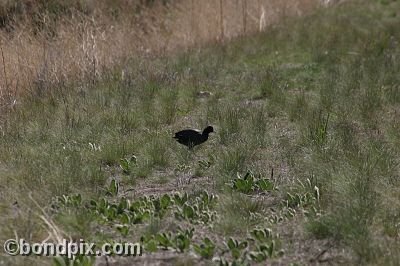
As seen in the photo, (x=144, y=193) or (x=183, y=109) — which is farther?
(x=183, y=109)

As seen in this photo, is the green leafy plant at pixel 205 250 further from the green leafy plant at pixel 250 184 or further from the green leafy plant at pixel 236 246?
the green leafy plant at pixel 250 184

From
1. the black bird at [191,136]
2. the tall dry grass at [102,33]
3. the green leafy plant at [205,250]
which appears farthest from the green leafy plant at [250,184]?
the tall dry grass at [102,33]

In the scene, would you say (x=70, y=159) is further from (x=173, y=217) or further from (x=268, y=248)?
(x=268, y=248)

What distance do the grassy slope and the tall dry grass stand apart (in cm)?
26

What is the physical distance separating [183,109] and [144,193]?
2.08m

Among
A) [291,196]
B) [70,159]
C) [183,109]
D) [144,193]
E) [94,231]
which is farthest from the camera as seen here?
[183,109]

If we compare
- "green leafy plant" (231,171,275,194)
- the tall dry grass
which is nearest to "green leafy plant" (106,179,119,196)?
"green leafy plant" (231,171,275,194)

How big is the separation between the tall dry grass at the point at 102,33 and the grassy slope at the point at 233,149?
0.84 feet

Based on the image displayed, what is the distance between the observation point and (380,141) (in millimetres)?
4512

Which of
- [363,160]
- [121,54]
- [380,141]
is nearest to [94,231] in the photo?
[363,160]

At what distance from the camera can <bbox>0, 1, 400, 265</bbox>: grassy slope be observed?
3.18 metres

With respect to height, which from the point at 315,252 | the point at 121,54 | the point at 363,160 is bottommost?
the point at 315,252

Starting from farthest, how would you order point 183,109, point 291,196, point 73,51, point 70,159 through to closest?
point 73,51 → point 183,109 → point 70,159 → point 291,196

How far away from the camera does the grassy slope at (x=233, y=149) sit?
3182 mm
